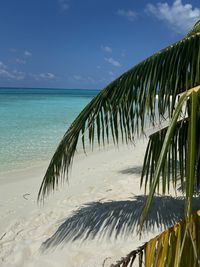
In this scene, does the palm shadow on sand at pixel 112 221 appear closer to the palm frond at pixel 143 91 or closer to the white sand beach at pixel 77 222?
the white sand beach at pixel 77 222

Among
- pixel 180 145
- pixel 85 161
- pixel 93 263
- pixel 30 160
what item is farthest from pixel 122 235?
pixel 30 160

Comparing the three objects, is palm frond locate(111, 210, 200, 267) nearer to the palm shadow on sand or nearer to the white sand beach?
the white sand beach

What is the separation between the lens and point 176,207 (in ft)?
13.9

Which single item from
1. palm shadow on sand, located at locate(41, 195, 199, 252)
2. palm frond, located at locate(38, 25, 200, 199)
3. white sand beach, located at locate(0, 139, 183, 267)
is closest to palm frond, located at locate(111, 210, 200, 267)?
palm frond, located at locate(38, 25, 200, 199)

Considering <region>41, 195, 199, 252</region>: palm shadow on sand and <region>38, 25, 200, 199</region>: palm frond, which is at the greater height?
<region>38, 25, 200, 199</region>: palm frond

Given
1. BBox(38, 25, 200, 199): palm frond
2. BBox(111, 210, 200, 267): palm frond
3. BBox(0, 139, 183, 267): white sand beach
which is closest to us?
BBox(111, 210, 200, 267): palm frond

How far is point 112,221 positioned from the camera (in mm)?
3789

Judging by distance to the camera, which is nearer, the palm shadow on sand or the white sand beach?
the white sand beach

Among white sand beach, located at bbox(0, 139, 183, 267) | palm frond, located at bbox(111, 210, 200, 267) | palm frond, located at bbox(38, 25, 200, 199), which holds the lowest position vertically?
white sand beach, located at bbox(0, 139, 183, 267)

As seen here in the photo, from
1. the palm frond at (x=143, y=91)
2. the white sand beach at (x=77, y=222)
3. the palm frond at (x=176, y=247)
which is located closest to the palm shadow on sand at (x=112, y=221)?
the white sand beach at (x=77, y=222)

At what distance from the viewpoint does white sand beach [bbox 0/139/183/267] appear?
351 centimetres

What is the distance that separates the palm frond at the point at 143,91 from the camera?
2.38 m

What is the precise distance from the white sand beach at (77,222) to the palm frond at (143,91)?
1.07 m

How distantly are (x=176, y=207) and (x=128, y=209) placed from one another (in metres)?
0.58
